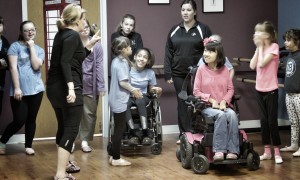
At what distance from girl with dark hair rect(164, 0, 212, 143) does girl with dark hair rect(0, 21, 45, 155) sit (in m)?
1.38

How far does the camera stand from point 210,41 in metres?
4.66

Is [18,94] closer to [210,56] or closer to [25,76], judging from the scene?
[25,76]

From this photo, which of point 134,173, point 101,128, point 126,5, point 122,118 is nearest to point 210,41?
point 122,118

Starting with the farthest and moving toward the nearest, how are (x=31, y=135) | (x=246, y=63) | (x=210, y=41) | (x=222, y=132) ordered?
(x=246, y=63) → (x=31, y=135) → (x=210, y=41) → (x=222, y=132)

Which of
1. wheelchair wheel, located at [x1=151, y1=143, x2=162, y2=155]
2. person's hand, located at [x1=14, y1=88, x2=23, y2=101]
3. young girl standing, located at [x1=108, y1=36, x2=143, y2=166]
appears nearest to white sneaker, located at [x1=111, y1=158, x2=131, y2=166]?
young girl standing, located at [x1=108, y1=36, x2=143, y2=166]

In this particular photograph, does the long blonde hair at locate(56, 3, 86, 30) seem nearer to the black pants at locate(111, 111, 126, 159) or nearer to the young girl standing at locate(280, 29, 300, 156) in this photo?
the black pants at locate(111, 111, 126, 159)

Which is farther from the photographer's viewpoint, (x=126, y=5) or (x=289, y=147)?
(x=126, y=5)

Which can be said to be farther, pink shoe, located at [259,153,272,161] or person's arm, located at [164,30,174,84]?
person's arm, located at [164,30,174,84]

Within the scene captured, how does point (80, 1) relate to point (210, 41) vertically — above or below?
above

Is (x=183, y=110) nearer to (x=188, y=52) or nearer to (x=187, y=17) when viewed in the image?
(x=188, y=52)

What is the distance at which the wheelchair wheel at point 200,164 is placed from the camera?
4.27 meters

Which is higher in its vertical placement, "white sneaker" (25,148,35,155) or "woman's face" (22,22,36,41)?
"woman's face" (22,22,36,41)

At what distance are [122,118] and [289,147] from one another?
73.0 inches

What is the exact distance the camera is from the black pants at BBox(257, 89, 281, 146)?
468 cm
